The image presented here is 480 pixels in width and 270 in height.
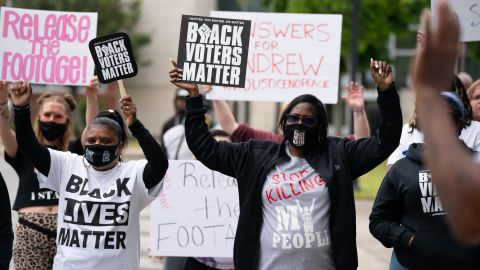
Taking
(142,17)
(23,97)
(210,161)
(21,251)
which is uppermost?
(142,17)

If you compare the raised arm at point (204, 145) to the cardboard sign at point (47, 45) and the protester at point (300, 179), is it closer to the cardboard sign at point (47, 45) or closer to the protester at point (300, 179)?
the protester at point (300, 179)

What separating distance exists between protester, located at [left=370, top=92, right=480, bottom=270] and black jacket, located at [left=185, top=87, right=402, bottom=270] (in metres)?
0.22

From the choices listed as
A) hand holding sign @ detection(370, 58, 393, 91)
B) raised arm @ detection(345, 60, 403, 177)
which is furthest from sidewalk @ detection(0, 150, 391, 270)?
hand holding sign @ detection(370, 58, 393, 91)

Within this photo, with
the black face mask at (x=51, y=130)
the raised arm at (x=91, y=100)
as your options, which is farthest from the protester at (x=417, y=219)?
the black face mask at (x=51, y=130)

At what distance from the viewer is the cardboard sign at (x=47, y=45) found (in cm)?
622

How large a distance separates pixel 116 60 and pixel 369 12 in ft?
64.9

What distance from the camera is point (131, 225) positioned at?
4.78 metres

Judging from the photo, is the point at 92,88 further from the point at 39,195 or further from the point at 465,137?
the point at 465,137

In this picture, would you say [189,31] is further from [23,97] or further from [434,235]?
[434,235]

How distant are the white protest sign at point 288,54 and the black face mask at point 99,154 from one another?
1.56 meters

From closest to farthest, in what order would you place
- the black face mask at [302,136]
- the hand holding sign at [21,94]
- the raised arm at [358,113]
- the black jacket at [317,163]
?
1. the black jacket at [317,163]
2. the black face mask at [302,136]
3. the hand holding sign at [21,94]
4. the raised arm at [358,113]

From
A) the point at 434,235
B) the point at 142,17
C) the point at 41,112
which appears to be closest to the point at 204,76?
the point at 41,112

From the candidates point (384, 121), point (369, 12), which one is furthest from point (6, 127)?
point (369, 12)

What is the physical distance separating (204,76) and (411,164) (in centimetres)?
149
